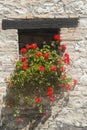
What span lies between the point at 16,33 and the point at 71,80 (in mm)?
1255

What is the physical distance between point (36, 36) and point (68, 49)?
0.63 meters

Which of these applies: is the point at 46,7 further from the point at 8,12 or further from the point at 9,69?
the point at 9,69

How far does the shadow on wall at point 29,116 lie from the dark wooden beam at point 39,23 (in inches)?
46.0

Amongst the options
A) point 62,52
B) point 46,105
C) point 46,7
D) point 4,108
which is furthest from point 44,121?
point 46,7

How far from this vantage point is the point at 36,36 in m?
6.52

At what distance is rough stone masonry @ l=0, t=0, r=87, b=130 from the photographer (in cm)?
626

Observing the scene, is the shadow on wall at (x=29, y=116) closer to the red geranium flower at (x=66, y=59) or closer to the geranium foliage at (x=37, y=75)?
the geranium foliage at (x=37, y=75)

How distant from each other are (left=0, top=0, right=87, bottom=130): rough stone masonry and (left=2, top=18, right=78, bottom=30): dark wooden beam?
2.7 inches

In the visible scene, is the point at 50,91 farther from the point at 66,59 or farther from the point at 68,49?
the point at 68,49

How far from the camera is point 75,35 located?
640cm

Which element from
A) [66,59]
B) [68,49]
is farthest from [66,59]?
[68,49]

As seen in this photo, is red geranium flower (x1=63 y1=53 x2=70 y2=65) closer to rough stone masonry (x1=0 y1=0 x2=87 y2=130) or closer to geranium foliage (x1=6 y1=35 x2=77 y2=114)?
geranium foliage (x1=6 y1=35 x2=77 y2=114)

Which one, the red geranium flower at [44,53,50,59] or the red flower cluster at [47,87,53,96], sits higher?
the red geranium flower at [44,53,50,59]

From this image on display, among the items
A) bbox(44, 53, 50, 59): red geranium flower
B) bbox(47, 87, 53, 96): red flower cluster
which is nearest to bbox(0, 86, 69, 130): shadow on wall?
bbox(47, 87, 53, 96): red flower cluster
